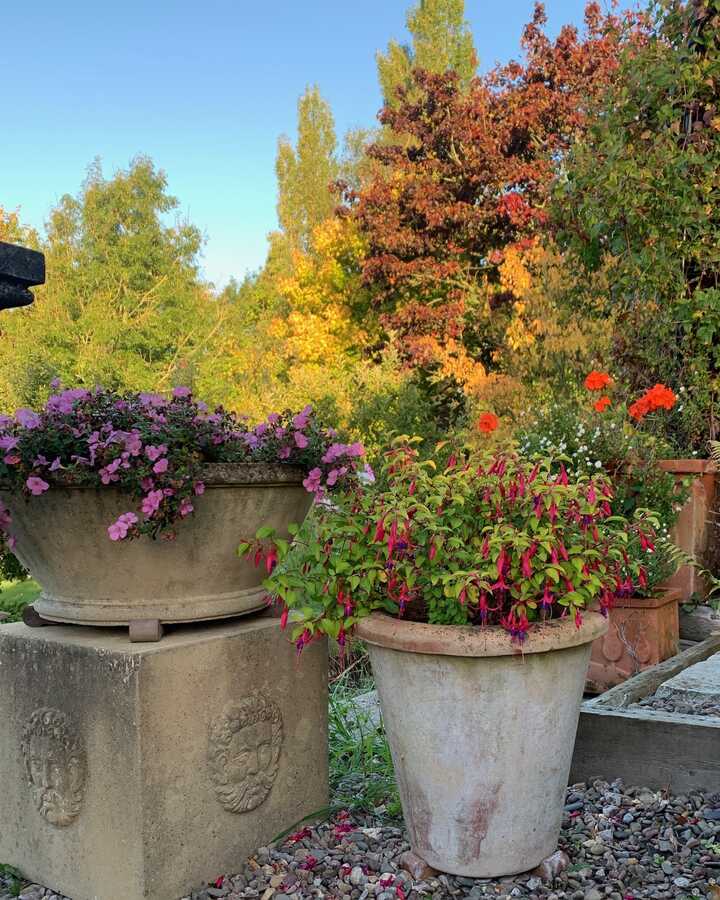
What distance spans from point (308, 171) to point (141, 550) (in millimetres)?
22108

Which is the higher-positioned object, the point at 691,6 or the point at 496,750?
the point at 691,6

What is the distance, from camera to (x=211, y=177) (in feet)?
63.2

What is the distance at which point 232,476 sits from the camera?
2.23m

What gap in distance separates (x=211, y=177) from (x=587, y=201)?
15.3 m

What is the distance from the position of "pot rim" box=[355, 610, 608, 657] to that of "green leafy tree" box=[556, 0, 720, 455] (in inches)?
144

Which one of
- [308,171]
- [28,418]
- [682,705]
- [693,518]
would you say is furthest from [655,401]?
[308,171]

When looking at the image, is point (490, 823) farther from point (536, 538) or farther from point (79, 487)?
point (79, 487)

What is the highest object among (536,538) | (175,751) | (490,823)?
(536,538)

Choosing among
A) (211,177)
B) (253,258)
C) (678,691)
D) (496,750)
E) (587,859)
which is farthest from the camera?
(253,258)

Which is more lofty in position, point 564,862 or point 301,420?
point 301,420

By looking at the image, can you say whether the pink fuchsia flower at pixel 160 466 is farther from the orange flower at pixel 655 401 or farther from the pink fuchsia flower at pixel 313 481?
the orange flower at pixel 655 401

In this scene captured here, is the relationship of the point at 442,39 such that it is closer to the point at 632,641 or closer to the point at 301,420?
the point at 632,641

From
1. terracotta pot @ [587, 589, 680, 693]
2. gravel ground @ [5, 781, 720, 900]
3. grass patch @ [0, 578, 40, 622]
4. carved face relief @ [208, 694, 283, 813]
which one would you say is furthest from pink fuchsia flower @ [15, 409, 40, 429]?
grass patch @ [0, 578, 40, 622]

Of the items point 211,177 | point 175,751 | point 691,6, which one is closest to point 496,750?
point 175,751
